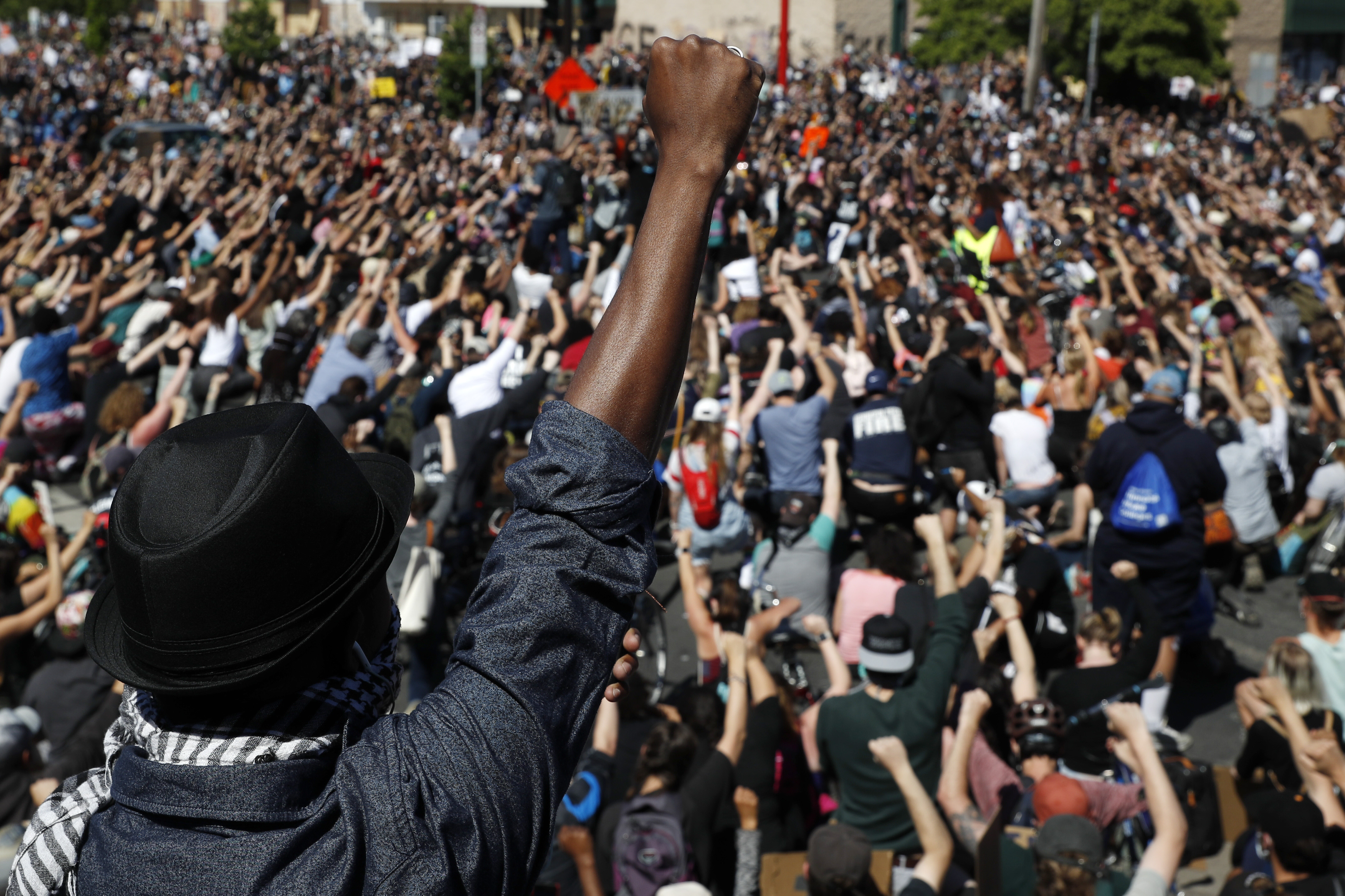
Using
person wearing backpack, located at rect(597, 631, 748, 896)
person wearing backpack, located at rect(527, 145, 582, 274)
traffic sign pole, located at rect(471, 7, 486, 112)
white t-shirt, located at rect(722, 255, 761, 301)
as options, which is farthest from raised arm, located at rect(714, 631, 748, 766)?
traffic sign pole, located at rect(471, 7, 486, 112)

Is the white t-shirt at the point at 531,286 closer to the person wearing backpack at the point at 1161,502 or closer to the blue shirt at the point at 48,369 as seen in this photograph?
the blue shirt at the point at 48,369

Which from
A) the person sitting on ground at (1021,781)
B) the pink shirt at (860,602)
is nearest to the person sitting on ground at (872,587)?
the pink shirt at (860,602)

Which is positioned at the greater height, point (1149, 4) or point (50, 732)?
point (1149, 4)

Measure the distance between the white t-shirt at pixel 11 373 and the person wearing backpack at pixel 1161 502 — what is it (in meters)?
6.98

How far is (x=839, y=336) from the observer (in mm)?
9531

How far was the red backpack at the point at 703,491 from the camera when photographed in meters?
6.81

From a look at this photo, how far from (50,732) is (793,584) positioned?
344cm

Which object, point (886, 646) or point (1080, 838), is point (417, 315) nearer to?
point (886, 646)

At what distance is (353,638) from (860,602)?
4.81 metres

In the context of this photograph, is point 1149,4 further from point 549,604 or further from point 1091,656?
point 549,604

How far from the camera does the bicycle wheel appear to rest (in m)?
6.60

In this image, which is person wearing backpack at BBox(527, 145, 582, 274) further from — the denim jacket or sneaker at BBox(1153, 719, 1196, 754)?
the denim jacket

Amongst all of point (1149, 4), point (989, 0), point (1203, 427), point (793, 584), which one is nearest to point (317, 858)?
point (793, 584)

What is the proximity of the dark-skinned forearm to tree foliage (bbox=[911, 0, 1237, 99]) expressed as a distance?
155 ft
